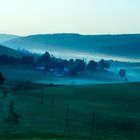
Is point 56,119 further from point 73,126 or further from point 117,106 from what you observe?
point 117,106

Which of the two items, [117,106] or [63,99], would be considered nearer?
[117,106]

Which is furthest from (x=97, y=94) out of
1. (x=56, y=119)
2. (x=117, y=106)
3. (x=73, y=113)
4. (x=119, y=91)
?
(x=56, y=119)

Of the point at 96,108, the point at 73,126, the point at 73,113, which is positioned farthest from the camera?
the point at 96,108

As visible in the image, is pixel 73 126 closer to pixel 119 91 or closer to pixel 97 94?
pixel 97 94

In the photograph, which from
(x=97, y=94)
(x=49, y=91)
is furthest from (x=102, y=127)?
(x=49, y=91)

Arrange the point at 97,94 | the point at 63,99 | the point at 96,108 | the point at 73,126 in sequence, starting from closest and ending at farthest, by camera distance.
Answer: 1. the point at 73,126
2. the point at 96,108
3. the point at 63,99
4. the point at 97,94

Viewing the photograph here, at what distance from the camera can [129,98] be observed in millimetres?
113438

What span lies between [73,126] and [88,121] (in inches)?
267

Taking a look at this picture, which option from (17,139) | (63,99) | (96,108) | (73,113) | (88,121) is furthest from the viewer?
(63,99)

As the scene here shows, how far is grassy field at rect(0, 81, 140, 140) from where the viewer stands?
5705 cm

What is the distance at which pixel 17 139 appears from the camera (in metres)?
44.1

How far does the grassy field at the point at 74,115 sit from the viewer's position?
57.0m

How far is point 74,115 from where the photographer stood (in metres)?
82.0

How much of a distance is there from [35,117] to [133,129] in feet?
50.2
